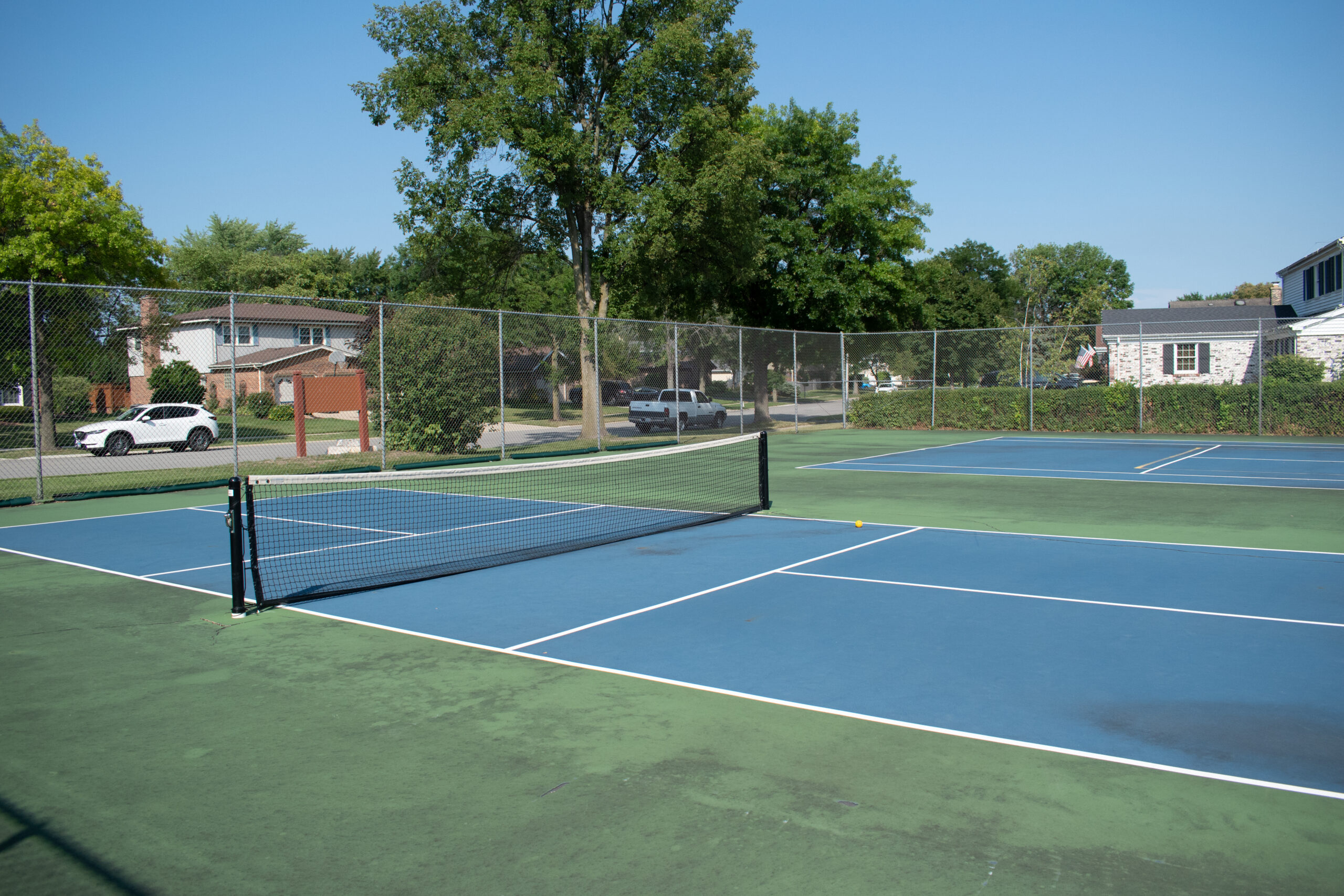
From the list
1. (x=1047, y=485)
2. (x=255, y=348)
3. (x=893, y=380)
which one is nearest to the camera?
(x=1047, y=485)

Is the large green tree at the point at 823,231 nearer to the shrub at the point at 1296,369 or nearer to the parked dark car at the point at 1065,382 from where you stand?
the parked dark car at the point at 1065,382

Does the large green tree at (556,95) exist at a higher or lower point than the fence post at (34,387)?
higher

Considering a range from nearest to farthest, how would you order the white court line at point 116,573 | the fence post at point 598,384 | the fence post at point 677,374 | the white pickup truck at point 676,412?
the white court line at point 116,573 < the fence post at point 598,384 < the fence post at point 677,374 < the white pickup truck at point 676,412

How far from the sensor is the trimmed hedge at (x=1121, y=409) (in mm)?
24594

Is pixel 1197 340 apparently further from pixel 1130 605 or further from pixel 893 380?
pixel 1130 605

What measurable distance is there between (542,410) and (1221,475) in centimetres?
1401

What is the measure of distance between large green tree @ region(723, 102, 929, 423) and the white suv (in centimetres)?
1751

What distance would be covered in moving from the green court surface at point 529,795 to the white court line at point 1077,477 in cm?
1259

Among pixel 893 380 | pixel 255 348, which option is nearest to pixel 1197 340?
pixel 893 380

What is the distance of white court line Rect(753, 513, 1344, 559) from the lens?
9.15 m

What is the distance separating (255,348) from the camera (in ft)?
85.8

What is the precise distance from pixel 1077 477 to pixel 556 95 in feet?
51.4

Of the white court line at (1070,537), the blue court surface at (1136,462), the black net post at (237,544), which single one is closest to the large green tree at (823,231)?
the blue court surface at (1136,462)

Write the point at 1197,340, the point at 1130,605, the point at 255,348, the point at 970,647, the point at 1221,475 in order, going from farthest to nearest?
the point at 1197,340 → the point at 255,348 → the point at 1221,475 → the point at 1130,605 → the point at 970,647
